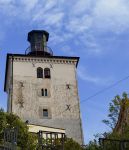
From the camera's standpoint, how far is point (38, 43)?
211ft

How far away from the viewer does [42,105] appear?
56.3 m

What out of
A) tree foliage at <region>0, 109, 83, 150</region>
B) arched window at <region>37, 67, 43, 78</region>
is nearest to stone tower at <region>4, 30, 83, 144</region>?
arched window at <region>37, 67, 43, 78</region>

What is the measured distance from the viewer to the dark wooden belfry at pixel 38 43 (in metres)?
62.8

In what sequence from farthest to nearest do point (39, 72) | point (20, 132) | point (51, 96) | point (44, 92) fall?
point (39, 72)
point (44, 92)
point (51, 96)
point (20, 132)

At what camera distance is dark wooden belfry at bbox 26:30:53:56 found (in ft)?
206

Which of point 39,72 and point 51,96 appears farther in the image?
point 39,72

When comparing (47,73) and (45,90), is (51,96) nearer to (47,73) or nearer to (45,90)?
(45,90)

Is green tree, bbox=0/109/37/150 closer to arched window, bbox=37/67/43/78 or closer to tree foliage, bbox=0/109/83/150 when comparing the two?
tree foliage, bbox=0/109/83/150

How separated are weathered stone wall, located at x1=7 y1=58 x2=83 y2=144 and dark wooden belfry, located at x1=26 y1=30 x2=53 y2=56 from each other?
10.8ft

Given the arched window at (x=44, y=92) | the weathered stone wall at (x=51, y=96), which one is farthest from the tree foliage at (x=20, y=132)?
the arched window at (x=44, y=92)

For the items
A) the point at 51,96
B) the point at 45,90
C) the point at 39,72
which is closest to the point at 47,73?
the point at 39,72

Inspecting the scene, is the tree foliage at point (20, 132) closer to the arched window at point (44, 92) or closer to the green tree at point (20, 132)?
the green tree at point (20, 132)

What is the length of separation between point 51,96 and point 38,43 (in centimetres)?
1006

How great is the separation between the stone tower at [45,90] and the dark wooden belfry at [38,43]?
0.43m
